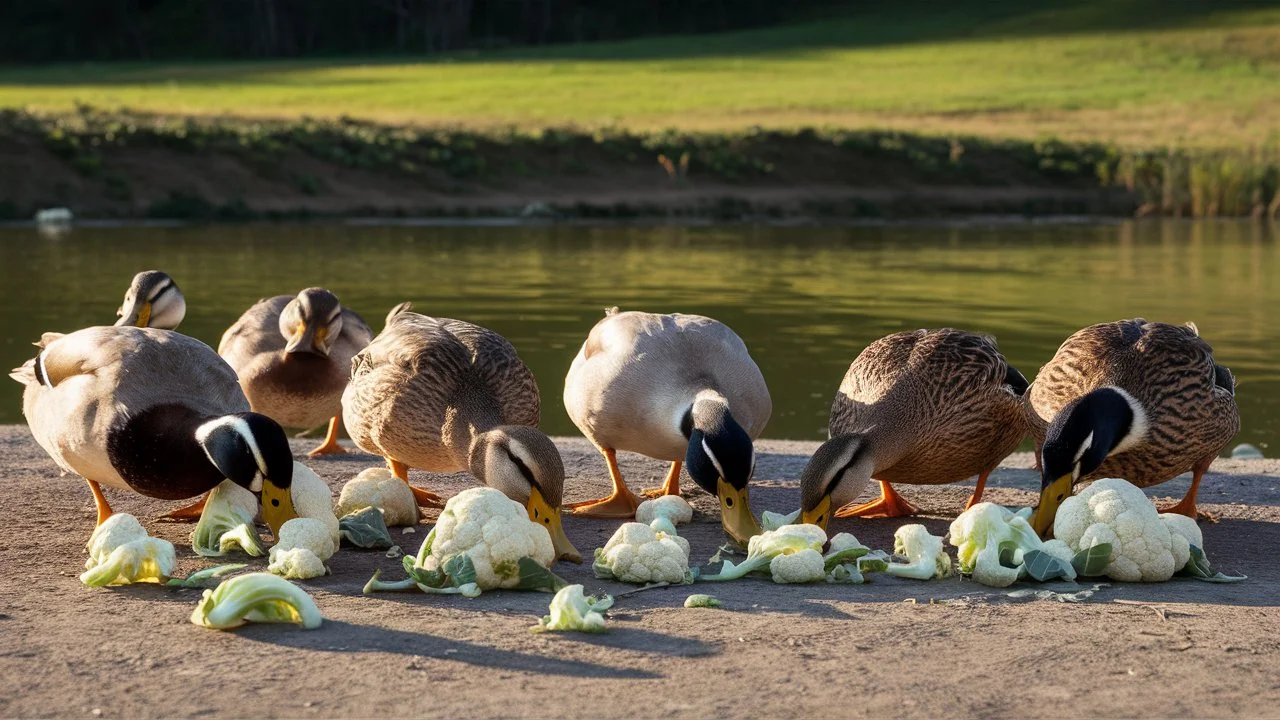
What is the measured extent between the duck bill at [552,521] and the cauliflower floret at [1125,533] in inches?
80.9

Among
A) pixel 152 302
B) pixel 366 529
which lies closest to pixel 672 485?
pixel 366 529

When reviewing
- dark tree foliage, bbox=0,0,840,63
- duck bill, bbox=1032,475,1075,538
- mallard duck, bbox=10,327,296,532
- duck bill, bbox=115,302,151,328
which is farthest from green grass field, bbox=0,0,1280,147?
duck bill, bbox=1032,475,1075,538

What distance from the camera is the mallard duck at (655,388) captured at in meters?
8.24

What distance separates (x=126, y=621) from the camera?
5.98 meters

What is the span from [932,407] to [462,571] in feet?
9.02

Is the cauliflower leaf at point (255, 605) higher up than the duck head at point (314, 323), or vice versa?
the duck head at point (314, 323)

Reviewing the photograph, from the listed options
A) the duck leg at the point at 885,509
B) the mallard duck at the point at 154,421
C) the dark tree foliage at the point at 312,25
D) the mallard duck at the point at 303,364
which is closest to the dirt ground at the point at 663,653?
the mallard duck at the point at 154,421

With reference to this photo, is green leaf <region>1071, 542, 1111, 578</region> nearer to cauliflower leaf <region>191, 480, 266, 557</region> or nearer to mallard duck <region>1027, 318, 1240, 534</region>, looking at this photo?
mallard duck <region>1027, 318, 1240, 534</region>

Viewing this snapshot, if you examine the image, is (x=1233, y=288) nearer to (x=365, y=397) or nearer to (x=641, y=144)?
(x=365, y=397)

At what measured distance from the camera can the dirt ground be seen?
508cm

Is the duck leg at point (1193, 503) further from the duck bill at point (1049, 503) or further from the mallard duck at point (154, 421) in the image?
the mallard duck at point (154, 421)

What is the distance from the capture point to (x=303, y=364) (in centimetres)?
1055

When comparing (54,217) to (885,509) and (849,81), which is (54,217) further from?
(849,81)

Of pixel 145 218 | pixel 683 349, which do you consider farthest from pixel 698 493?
pixel 145 218
